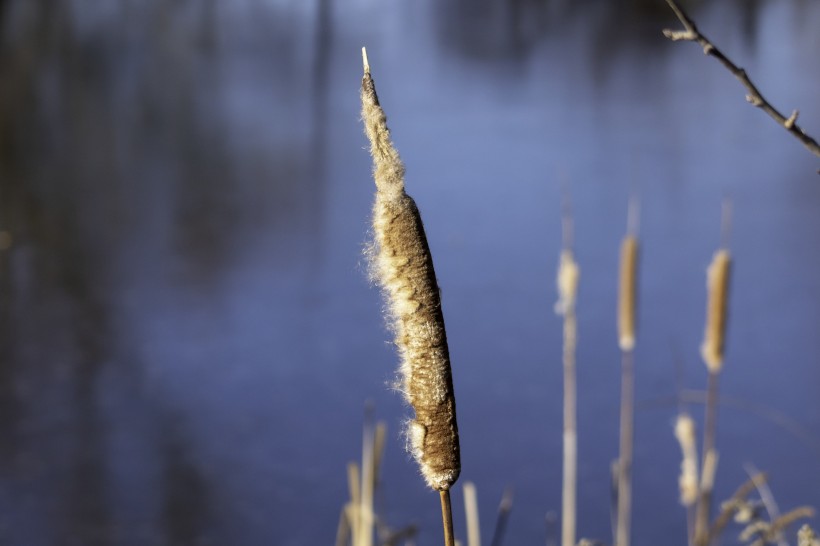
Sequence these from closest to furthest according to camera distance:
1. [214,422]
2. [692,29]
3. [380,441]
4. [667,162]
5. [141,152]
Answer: [692,29] → [380,441] → [214,422] → [667,162] → [141,152]

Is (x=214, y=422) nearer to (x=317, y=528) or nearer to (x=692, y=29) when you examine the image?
(x=317, y=528)

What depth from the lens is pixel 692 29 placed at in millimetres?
309

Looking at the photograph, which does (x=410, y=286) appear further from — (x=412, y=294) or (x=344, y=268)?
(x=344, y=268)

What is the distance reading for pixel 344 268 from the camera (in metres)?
2.56

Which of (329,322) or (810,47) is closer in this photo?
(329,322)

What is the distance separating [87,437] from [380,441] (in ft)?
5.08

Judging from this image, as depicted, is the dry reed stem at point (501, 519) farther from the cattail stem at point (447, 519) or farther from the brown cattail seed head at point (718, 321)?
the cattail stem at point (447, 519)

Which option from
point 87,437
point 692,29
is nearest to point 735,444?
point 87,437

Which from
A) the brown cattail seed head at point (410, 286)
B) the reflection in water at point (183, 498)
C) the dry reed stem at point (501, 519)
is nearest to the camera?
the brown cattail seed head at point (410, 286)

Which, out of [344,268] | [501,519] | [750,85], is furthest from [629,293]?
[344,268]

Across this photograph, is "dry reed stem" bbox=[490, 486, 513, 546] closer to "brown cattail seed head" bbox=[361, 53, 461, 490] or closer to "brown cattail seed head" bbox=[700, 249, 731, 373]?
"brown cattail seed head" bbox=[700, 249, 731, 373]

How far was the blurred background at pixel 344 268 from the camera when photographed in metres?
1.76

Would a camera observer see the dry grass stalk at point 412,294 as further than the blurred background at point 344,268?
No

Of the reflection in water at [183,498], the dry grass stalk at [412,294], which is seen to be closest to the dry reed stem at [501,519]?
the dry grass stalk at [412,294]
